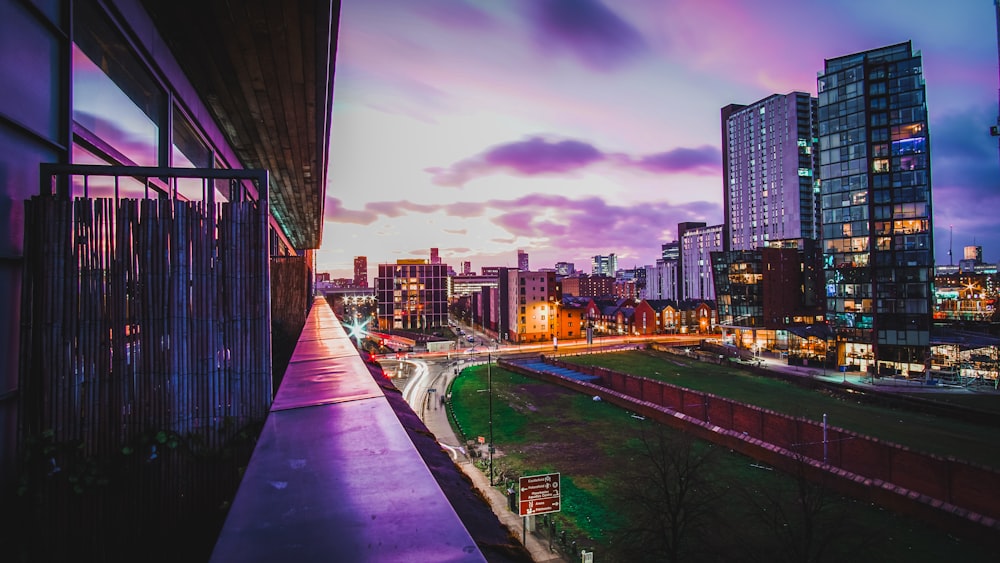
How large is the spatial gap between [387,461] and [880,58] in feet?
210

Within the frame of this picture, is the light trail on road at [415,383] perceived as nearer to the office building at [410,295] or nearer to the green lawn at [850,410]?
the green lawn at [850,410]

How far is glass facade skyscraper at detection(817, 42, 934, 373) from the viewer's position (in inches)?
1721

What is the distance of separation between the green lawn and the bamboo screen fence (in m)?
31.9

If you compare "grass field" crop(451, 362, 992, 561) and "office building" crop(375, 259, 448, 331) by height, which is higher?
"office building" crop(375, 259, 448, 331)

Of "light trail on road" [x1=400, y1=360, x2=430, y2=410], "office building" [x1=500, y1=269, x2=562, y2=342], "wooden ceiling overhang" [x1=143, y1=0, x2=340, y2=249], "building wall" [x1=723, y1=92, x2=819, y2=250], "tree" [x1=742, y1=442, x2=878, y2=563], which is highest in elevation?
"building wall" [x1=723, y1=92, x2=819, y2=250]

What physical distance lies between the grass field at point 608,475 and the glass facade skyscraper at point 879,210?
31.8 metres

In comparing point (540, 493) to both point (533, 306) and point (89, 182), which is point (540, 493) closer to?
point (89, 182)

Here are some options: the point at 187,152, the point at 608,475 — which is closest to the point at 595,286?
the point at 608,475

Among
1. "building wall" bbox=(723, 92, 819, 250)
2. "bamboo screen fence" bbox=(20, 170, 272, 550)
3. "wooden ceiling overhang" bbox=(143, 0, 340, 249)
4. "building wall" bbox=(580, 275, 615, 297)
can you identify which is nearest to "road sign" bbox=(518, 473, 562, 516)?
"wooden ceiling overhang" bbox=(143, 0, 340, 249)

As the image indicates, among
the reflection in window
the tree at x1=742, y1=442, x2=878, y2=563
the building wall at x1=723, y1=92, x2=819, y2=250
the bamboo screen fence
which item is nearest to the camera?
the bamboo screen fence

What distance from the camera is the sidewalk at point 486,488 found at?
14.8 m

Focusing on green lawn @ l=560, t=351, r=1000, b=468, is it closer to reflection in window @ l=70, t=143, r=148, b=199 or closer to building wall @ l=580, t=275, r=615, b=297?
reflection in window @ l=70, t=143, r=148, b=199

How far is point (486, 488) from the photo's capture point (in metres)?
20.2

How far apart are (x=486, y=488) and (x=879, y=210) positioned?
4898 centimetres
